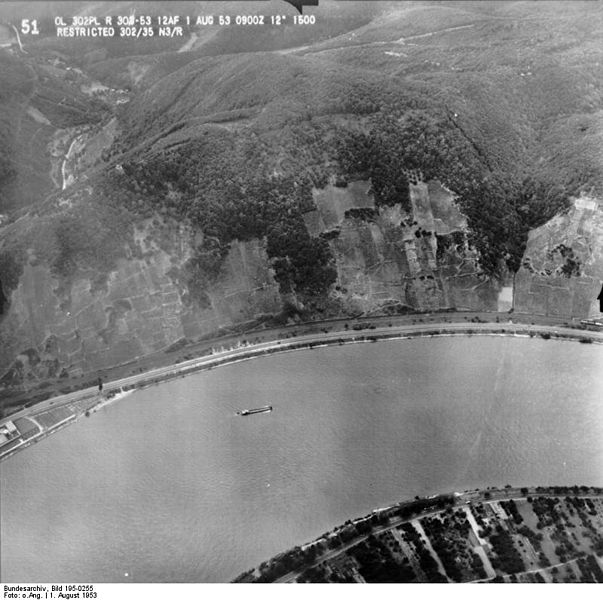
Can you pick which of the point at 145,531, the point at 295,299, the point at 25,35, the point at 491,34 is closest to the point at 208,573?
the point at 145,531

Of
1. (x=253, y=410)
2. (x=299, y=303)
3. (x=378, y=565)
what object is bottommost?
(x=378, y=565)

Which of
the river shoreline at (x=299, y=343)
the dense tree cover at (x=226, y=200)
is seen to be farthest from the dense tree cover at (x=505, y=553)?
the dense tree cover at (x=226, y=200)

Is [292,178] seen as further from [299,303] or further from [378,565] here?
[378,565]

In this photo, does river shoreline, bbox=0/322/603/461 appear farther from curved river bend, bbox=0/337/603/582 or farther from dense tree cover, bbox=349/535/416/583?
dense tree cover, bbox=349/535/416/583

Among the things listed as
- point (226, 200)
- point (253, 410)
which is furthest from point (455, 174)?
point (253, 410)

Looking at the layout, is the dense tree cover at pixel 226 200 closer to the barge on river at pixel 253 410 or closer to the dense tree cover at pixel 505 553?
the barge on river at pixel 253 410

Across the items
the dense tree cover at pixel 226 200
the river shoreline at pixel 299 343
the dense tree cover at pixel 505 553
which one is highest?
the dense tree cover at pixel 226 200
